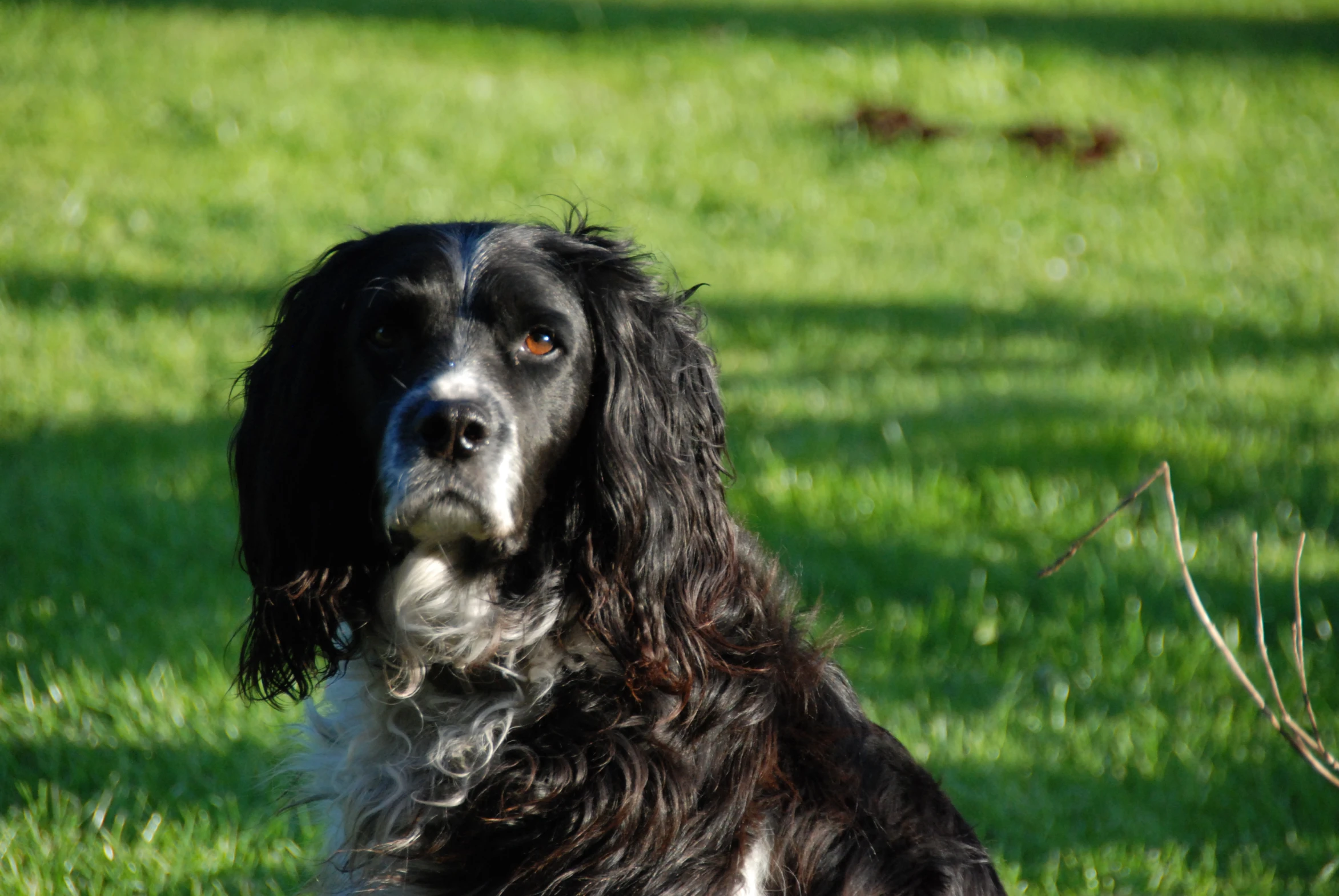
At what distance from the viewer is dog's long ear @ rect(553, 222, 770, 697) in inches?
113

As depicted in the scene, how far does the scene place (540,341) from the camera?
9.67ft

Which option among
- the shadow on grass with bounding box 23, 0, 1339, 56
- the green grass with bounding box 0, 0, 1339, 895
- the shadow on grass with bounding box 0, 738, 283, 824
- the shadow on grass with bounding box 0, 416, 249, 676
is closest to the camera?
the shadow on grass with bounding box 0, 738, 283, 824

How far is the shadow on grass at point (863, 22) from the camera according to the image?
1355 centimetres

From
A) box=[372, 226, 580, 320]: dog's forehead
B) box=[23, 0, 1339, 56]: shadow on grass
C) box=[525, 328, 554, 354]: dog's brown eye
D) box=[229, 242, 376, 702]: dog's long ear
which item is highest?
box=[23, 0, 1339, 56]: shadow on grass

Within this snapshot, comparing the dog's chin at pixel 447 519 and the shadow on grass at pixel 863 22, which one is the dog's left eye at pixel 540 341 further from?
the shadow on grass at pixel 863 22

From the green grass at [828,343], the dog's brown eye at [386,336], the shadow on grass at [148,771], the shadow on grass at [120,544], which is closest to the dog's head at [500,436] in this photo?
the dog's brown eye at [386,336]

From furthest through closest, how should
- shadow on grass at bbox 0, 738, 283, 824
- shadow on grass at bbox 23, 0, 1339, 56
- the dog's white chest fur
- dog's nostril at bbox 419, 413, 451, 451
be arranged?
1. shadow on grass at bbox 23, 0, 1339, 56
2. shadow on grass at bbox 0, 738, 283, 824
3. the dog's white chest fur
4. dog's nostril at bbox 419, 413, 451, 451

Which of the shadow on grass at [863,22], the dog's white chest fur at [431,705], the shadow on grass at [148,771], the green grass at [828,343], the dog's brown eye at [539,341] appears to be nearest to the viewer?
the dog's white chest fur at [431,705]

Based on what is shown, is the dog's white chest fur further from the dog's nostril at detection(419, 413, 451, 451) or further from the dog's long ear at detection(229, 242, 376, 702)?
the dog's nostril at detection(419, 413, 451, 451)

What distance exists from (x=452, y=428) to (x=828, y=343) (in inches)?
220

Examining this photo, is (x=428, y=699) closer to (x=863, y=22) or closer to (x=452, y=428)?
(x=452, y=428)

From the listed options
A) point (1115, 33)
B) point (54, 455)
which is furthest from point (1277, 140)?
point (54, 455)

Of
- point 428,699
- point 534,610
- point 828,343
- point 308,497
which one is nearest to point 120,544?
point 308,497

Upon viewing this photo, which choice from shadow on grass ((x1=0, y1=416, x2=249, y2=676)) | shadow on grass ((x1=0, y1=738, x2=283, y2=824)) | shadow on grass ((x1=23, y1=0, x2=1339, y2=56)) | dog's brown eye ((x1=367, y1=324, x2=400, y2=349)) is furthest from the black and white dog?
shadow on grass ((x1=23, y1=0, x2=1339, y2=56))
